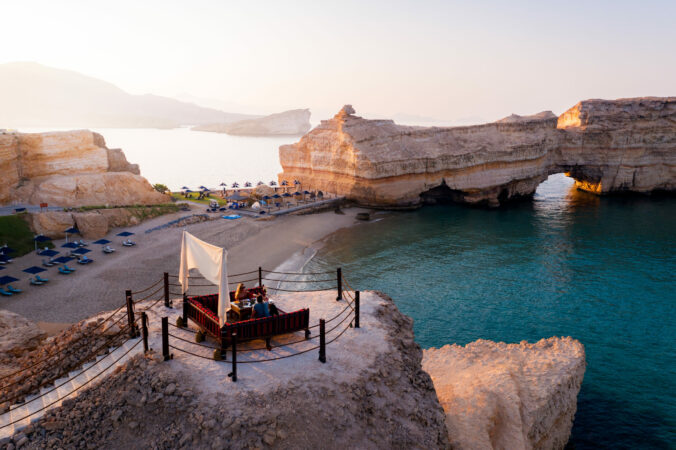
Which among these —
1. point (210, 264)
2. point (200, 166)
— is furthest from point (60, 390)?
point (200, 166)

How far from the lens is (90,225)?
40531 mm

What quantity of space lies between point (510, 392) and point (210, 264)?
12254 mm

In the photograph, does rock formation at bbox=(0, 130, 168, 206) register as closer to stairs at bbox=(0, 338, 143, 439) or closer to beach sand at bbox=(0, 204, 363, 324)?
beach sand at bbox=(0, 204, 363, 324)

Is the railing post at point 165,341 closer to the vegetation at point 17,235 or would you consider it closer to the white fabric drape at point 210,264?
the white fabric drape at point 210,264

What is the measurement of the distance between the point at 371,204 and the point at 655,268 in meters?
32.6

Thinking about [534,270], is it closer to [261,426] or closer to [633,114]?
[261,426]

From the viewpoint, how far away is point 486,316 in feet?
92.6

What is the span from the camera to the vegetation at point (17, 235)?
3506 cm

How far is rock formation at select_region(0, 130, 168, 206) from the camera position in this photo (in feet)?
150

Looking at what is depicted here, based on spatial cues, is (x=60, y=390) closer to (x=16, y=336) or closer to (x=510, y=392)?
(x=16, y=336)

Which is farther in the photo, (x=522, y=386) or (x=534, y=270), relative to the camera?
(x=534, y=270)

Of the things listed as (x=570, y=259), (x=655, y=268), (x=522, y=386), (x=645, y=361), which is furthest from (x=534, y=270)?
(x=522, y=386)

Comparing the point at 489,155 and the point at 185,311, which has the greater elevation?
the point at 489,155

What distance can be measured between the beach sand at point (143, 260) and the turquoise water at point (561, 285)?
14.9 ft
